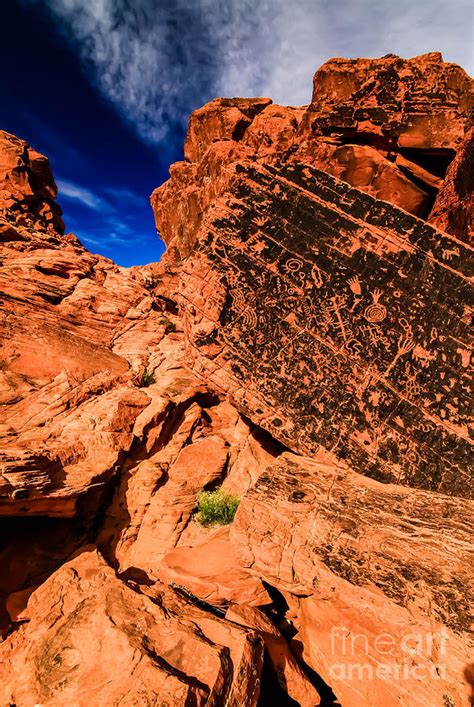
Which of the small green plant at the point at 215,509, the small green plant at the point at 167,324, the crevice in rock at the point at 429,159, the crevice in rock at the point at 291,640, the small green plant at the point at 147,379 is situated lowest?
the crevice in rock at the point at 291,640

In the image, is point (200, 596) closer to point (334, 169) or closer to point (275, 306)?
point (275, 306)

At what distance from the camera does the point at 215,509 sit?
5.79m

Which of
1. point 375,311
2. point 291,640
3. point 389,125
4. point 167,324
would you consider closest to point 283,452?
point 291,640

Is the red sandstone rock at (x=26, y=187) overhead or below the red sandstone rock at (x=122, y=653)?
overhead

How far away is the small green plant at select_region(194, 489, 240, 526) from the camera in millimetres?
5746

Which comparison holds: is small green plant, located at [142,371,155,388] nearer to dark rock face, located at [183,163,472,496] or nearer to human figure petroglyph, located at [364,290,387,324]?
dark rock face, located at [183,163,472,496]

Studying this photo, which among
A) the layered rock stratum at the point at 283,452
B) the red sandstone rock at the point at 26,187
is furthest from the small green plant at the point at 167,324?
the red sandstone rock at the point at 26,187

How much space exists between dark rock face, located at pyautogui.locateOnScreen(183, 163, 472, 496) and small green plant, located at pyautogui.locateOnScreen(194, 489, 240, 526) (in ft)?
6.26

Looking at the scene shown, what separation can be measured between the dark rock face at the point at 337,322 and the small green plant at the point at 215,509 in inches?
75.2

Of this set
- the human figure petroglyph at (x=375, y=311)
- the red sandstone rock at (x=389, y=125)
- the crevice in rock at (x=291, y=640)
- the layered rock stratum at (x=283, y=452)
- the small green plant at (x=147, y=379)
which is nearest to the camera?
the layered rock stratum at (x=283, y=452)

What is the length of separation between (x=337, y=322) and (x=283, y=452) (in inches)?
109

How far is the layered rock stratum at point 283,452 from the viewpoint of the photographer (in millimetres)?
3209

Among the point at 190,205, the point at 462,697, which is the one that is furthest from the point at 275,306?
the point at 190,205

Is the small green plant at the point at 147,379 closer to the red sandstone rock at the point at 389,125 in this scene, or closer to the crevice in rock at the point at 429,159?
the red sandstone rock at the point at 389,125
